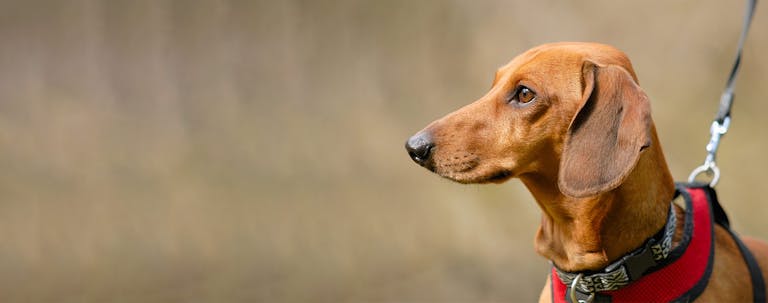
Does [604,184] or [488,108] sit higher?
[488,108]

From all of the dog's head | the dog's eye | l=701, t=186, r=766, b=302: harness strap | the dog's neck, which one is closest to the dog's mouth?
the dog's head

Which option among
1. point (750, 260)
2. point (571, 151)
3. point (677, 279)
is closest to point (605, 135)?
point (571, 151)

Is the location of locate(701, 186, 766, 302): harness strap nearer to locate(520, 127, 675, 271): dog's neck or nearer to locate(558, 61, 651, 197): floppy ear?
locate(520, 127, 675, 271): dog's neck

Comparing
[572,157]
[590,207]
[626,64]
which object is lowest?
[590,207]

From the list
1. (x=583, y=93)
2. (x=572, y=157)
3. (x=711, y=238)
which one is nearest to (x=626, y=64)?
(x=583, y=93)

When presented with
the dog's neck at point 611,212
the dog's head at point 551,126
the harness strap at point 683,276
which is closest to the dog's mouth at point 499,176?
the dog's head at point 551,126

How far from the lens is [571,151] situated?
2.78m

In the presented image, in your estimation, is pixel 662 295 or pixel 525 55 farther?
pixel 525 55

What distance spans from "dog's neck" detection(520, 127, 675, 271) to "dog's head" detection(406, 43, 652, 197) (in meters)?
0.11

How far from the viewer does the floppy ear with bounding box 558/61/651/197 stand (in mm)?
2674

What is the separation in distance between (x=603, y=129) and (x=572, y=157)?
0.13 m

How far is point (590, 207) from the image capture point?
288 centimetres

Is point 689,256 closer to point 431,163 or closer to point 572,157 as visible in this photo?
point 572,157

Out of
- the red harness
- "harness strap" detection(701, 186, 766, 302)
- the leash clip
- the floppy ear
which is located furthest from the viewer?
the leash clip
